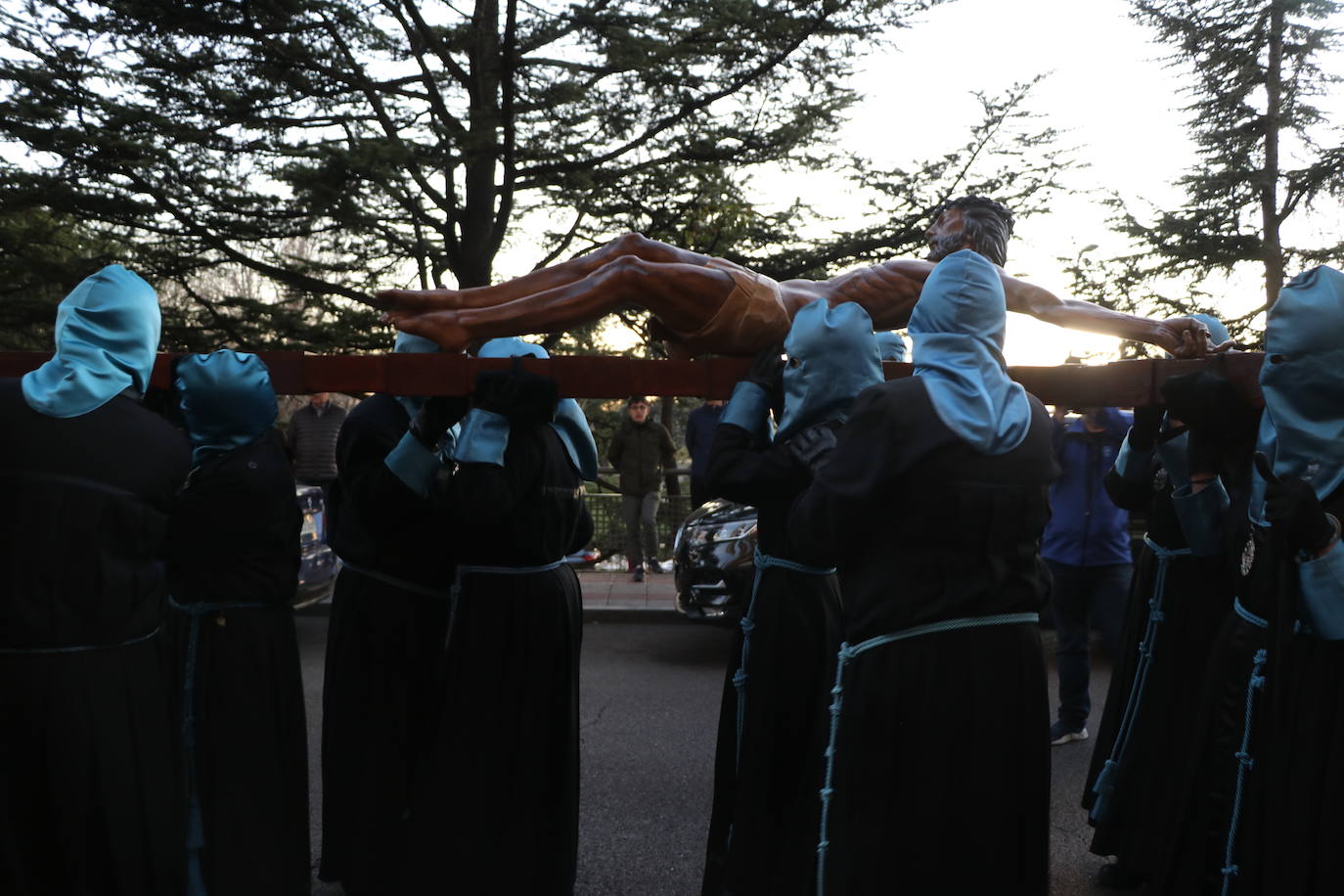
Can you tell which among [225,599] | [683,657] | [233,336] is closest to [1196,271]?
[683,657]

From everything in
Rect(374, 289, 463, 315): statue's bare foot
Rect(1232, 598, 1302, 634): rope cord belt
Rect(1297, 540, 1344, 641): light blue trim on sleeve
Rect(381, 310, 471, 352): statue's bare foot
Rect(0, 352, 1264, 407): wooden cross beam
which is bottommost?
Rect(1232, 598, 1302, 634): rope cord belt

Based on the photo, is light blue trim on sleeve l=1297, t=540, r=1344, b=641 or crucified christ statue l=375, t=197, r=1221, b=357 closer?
light blue trim on sleeve l=1297, t=540, r=1344, b=641

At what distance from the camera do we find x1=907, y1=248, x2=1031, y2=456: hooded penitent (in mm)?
2381

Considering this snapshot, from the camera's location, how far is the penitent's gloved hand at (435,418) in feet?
10.7

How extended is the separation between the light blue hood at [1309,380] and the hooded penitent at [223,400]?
8.44 feet

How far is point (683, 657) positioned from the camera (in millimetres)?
7867

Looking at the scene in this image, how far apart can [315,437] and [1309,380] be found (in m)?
9.35

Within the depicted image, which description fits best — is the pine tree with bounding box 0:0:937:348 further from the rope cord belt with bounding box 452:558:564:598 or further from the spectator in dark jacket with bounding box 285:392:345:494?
the rope cord belt with bounding box 452:558:564:598

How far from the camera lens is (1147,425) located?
3.53 metres

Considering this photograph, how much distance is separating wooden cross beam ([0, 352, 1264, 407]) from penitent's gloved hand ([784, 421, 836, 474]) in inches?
10.8

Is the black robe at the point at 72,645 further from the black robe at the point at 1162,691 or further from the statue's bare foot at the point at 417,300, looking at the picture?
the black robe at the point at 1162,691

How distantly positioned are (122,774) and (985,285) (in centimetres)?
238

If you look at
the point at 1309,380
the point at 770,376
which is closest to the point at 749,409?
the point at 770,376

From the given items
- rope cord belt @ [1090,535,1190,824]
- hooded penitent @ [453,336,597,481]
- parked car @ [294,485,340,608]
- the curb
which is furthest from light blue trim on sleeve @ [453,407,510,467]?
the curb
